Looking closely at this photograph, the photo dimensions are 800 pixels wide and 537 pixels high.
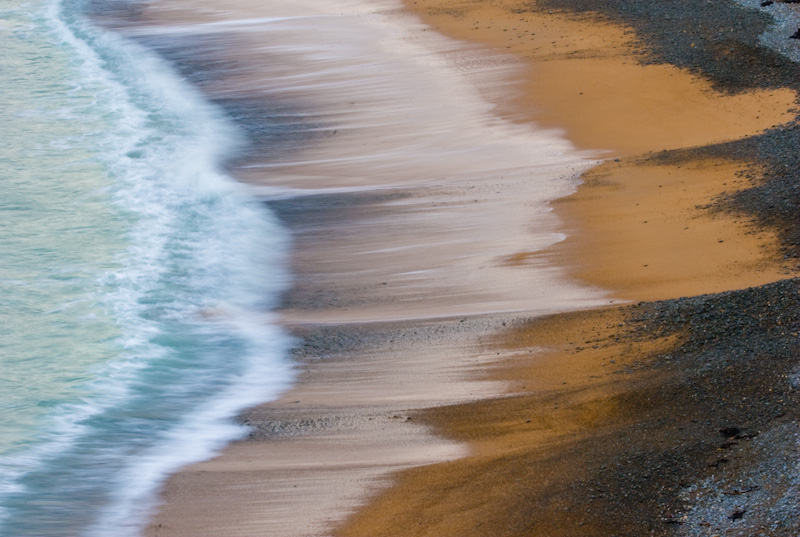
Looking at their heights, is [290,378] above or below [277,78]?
below

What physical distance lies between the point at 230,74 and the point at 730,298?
1116cm

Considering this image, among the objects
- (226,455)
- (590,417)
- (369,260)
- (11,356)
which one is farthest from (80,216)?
(590,417)

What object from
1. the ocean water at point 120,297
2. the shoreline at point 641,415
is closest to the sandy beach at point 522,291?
the shoreline at point 641,415

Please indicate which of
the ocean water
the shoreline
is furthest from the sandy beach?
the ocean water

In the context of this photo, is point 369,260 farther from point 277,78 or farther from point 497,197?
point 277,78

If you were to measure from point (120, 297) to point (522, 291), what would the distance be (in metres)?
4.65

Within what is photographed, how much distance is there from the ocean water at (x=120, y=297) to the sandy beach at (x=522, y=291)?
1.57 feet

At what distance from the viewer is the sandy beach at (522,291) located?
6605 millimetres

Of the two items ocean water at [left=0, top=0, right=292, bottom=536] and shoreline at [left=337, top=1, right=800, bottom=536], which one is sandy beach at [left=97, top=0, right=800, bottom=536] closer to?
shoreline at [left=337, top=1, right=800, bottom=536]

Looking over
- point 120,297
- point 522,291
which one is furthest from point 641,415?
point 120,297

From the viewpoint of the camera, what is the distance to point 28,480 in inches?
309

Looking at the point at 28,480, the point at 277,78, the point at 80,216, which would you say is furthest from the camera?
the point at 277,78

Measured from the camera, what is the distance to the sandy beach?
21.7 ft

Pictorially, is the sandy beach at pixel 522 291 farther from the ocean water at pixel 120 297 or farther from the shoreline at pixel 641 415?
the ocean water at pixel 120 297
